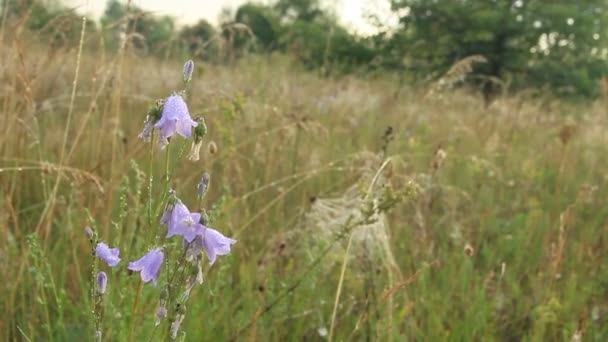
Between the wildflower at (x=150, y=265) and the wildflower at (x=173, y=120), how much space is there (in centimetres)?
16

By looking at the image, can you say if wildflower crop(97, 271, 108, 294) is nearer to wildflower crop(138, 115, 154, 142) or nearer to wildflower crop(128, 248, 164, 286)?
wildflower crop(128, 248, 164, 286)

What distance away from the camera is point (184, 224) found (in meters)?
0.83

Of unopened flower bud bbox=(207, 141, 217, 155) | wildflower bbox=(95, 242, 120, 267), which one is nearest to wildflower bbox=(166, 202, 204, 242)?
wildflower bbox=(95, 242, 120, 267)

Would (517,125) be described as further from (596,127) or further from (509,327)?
(509,327)

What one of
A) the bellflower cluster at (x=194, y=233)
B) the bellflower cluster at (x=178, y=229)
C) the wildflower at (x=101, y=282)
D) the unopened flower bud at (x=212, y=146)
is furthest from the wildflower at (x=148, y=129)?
the unopened flower bud at (x=212, y=146)

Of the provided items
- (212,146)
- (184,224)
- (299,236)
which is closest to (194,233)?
(184,224)

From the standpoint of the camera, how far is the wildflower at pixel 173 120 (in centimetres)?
83

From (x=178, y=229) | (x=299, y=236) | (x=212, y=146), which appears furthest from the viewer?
(x=299, y=236)

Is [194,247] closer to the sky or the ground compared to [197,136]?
closer to the ground

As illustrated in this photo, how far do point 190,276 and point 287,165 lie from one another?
2093mm

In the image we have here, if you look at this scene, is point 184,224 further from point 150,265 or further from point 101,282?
point 101,282

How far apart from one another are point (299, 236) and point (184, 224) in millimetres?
1352

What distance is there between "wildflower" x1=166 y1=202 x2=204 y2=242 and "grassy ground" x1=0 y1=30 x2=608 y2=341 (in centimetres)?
11

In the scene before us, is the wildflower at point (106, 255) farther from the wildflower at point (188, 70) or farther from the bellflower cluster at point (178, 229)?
the wildflower at point (188, 70)
